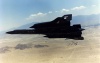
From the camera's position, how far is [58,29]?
37.7m

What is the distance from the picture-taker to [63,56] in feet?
477

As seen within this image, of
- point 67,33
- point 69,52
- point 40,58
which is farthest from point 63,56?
point 67,33

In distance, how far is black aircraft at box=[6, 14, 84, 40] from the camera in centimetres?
3678

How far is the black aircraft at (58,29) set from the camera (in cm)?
3678

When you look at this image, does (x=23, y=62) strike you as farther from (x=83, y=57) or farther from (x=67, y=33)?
(x=67, y=33)

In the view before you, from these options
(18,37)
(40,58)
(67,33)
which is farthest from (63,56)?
(67,33)

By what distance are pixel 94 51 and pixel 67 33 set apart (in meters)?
118

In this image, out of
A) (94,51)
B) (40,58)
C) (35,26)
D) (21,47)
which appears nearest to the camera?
(35,26)

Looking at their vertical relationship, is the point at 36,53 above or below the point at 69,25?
below

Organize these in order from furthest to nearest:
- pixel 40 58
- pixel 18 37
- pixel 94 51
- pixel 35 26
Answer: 1. pixel 94 51
2. pixel 40 58
3. pixel 18 37
4. pixel 35 26

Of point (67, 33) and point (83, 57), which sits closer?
point (67, 33)

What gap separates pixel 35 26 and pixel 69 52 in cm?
11177

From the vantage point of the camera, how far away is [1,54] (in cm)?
16725

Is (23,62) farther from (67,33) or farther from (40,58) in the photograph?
(67,33)
